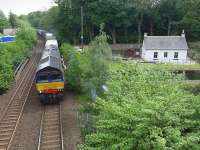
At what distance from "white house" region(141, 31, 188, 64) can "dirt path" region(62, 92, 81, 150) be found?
22623 millimetres

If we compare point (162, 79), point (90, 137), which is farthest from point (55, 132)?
point (90, 137)

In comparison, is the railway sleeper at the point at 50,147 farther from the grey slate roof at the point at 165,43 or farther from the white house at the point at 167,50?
the grey slate roof at the point at 165,43

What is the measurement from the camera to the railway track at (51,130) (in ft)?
65.9

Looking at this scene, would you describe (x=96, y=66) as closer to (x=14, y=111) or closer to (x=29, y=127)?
(x=29, y=127)

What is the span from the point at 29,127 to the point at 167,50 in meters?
31.6

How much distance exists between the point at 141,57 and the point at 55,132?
112 ft

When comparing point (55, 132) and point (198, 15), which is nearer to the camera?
point (55, 132)

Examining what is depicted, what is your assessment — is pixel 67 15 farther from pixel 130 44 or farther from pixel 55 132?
pixel 55 132

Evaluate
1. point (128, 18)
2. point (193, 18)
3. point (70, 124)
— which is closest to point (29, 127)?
point (70, 124)

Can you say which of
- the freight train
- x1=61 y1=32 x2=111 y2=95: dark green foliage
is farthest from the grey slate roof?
the freight train

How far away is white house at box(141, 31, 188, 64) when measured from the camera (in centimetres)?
5003

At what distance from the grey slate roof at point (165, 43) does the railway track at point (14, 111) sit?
19.0 m

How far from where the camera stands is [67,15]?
208 ft

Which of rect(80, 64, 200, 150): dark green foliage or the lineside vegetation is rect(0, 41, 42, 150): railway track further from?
rect(80, 64, 200, 150): dark green foliage
